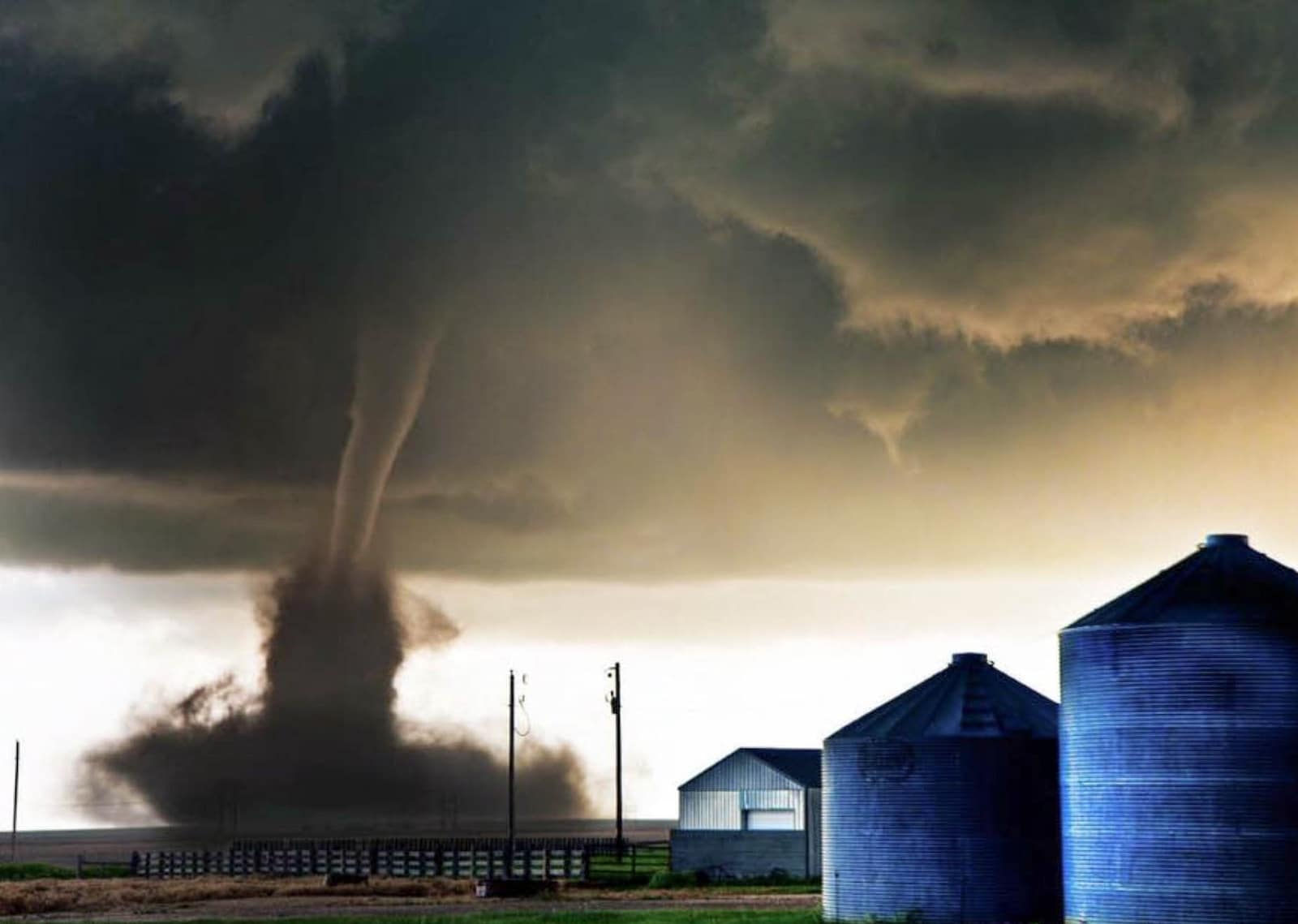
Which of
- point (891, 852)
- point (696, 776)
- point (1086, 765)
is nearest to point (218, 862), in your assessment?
point (696, 776)

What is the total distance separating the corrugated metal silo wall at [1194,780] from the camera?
40.2m

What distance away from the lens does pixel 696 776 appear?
89.3 metres

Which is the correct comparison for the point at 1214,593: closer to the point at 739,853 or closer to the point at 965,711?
the point at 965,711

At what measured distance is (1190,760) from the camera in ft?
134

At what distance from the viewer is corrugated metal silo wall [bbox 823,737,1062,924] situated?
4650 cm

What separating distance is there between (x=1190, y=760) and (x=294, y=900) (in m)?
36.1

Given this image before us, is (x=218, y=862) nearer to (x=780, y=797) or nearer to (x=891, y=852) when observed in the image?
(x=780, y=797)

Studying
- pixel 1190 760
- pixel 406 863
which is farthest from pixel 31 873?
pixel 1190 760

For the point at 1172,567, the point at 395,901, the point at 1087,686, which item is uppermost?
the point at 1172,567

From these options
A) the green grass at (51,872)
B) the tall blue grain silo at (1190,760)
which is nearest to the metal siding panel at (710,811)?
the green grass at (51,872)

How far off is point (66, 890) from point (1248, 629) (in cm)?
4956

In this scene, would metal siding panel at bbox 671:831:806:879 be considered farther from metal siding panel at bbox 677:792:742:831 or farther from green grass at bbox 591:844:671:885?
metal siding panel at bbox 677:792:742:831

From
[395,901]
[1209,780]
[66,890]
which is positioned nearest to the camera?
[1209,780]

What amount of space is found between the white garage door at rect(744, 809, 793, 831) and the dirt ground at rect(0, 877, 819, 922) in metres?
14.8
